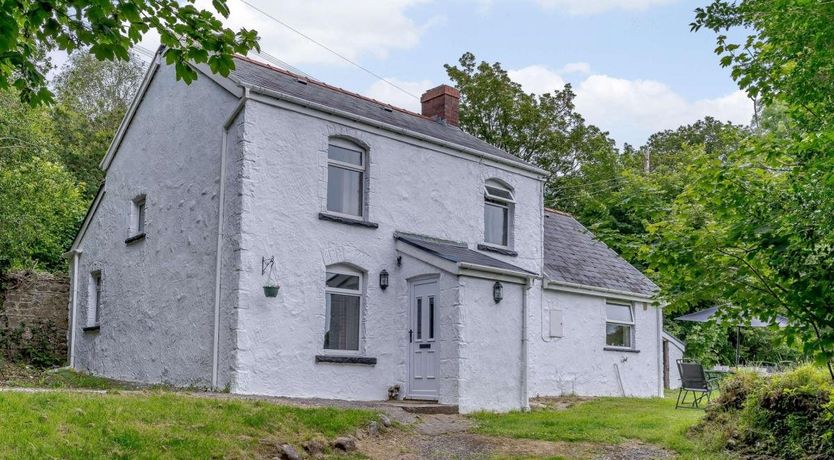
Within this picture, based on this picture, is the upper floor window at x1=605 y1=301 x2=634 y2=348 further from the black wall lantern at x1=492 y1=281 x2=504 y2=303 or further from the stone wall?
the stone wall

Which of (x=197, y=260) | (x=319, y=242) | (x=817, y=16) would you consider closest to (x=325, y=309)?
(x=319, y=242)

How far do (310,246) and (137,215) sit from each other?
5488 millimetres

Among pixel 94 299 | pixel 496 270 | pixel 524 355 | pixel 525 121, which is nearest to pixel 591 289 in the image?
pixel 524 355

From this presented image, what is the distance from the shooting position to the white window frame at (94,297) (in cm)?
1762

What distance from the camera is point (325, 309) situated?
13.5 metres

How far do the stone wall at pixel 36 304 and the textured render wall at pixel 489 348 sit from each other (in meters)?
11.4

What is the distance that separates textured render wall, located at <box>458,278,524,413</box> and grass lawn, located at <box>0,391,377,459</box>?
11.3ft

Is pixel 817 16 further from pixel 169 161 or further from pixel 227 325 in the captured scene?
pixel 169 161

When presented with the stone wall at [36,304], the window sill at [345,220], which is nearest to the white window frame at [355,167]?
the window sill at [345,220]

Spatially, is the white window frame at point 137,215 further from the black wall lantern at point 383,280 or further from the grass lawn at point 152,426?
the grass lawn at point 152,426

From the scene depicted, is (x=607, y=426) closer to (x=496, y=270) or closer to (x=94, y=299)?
(x=496, y=270)

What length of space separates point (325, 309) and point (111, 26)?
319 inches

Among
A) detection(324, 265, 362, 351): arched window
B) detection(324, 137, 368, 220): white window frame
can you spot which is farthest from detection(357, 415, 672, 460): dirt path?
detection(324, 137, 368, 220): white window frame

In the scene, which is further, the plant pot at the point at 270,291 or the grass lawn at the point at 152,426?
the plant pot at the point at 270,291
